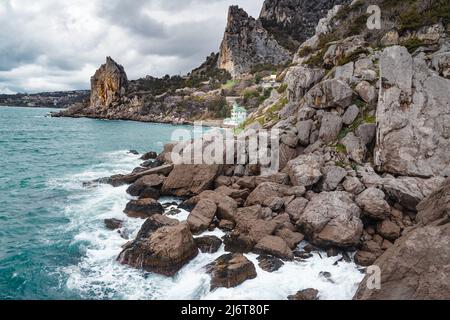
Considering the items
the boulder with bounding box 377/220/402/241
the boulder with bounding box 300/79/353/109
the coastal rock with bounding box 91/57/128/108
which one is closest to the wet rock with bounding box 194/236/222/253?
the boulder with bounding box 377/220/402/241

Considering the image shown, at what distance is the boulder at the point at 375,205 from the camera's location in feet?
59.3

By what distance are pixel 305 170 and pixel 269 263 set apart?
8.55m

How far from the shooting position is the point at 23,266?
640 inches

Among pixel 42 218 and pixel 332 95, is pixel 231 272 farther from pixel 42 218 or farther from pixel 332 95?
pixel 332 95

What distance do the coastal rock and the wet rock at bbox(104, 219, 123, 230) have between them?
521 ft

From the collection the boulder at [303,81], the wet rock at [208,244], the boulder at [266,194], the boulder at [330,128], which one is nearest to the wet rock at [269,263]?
the wet rock at [208,244]

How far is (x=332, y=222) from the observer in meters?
17.3

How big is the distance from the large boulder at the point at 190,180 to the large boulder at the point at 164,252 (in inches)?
325

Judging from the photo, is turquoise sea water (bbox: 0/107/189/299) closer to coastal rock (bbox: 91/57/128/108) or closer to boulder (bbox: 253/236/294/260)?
boulder (bbox: 253/236/294/260)

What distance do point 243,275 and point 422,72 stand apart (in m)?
18.4

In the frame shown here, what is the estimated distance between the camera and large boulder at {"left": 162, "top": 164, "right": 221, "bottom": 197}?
24.9 meters

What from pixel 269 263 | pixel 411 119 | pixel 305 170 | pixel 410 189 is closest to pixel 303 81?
pixel 411 119

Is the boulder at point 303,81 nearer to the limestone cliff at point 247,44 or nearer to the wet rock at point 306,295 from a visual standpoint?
the wet rock at point 306,295

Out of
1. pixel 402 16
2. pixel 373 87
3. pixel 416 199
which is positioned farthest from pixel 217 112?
pixel 416 199
